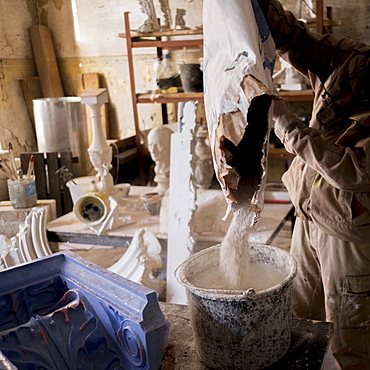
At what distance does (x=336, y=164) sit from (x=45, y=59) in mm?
4824

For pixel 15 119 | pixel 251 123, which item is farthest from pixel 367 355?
pixel 15 119

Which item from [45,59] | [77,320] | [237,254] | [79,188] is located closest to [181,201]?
[79,188]

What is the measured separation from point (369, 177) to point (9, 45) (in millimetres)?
4820

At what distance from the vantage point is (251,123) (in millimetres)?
1327

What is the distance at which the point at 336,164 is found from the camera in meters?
1.72

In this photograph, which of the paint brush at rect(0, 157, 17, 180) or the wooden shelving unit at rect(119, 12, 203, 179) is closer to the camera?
the paint brush at rect(0, 157, 17, 180)

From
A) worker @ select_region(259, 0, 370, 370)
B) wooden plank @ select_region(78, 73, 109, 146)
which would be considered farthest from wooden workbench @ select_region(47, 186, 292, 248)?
wooden plank @ select_region(78, 73, 109, 146)

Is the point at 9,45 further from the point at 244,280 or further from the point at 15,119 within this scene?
the point at 244,280

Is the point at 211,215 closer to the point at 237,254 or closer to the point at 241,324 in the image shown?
the point at 237,254

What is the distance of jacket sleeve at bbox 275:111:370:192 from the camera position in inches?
67.7

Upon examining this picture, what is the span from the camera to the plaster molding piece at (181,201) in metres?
2.69

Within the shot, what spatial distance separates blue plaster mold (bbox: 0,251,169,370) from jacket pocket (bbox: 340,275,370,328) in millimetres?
1116

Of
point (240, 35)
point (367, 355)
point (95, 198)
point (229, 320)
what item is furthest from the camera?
point (95, 198)

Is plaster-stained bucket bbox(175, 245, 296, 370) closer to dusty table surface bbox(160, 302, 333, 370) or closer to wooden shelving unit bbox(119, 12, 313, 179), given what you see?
dusty table surface bbox(160, 302, 333, 370)
